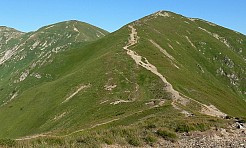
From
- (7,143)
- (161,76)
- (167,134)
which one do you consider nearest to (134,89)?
(161,76)

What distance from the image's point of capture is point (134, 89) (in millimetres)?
86562

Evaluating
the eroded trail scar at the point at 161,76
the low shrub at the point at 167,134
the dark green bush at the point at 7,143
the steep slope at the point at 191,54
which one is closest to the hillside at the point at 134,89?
the eroded trail scar at the point at 161,76

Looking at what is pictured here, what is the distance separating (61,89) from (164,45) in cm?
5827

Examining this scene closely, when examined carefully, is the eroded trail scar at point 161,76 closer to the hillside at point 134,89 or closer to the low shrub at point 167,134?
the hillside at point 134,89

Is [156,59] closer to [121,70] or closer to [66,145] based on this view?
[121,70]

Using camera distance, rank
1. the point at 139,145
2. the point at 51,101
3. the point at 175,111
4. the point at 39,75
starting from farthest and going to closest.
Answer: the point at 39,75 < the point at 51,101 < the point at 175,111 < the point at 139,145

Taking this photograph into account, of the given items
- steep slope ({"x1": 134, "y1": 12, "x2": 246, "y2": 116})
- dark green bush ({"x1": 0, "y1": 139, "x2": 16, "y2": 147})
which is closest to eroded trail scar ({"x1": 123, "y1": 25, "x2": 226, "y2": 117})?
steep slope ({"x1": 134, "y1": 12, "x2": 246, "y2": 116})

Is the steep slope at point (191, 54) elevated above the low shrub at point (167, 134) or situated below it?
above

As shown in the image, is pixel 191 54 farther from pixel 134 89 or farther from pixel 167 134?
pixel 167 134

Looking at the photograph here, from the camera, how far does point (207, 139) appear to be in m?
23.6

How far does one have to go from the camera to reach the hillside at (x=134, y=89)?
44594mm

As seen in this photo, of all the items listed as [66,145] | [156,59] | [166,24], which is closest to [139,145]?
[66,145]

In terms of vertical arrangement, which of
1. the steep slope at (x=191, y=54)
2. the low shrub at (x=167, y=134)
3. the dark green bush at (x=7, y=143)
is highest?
the steep slope at (x=191, y=54)

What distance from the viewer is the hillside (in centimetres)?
4459
